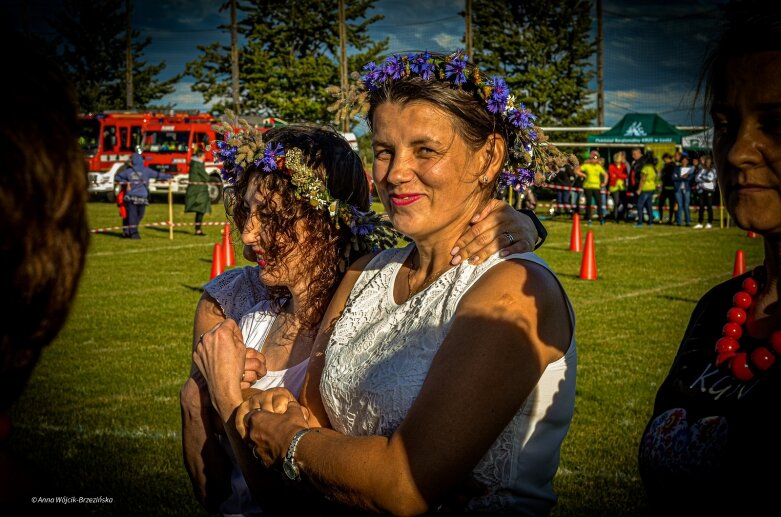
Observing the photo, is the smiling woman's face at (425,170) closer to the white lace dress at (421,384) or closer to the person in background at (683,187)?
the white lace dress at (421,384)

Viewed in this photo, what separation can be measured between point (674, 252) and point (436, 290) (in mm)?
15359

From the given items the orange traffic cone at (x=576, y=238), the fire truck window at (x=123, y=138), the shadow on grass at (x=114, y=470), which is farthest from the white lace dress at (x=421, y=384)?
the fire truck window at (x=123, y=138)

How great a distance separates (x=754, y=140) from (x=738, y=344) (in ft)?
1.77

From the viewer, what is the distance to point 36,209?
1.23 metres

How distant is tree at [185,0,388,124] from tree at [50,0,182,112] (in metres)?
6.67

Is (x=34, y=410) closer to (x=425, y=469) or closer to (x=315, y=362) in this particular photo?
(x=315, y=362)

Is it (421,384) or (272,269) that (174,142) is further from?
(421,384)

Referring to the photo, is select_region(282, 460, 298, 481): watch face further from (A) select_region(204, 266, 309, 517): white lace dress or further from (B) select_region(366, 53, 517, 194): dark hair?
(B) select_region(366, 53, 517, 194): dark hair

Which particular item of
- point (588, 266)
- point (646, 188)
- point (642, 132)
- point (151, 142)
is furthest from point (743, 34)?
point (151, 142)

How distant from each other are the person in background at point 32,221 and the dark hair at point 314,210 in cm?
188

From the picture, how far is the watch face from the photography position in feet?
7.39

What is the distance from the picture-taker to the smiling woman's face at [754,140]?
6.30 ft

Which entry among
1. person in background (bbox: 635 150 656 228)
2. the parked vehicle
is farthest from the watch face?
the parked vehicle

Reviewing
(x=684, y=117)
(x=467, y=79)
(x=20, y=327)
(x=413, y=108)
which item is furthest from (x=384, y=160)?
(x=20, y=327)
